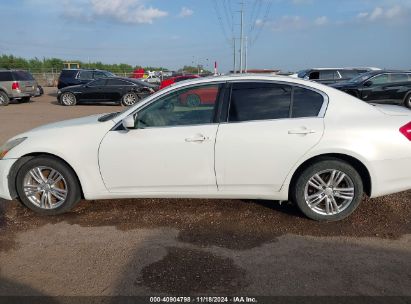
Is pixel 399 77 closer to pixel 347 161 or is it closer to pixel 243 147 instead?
pixel 347 161

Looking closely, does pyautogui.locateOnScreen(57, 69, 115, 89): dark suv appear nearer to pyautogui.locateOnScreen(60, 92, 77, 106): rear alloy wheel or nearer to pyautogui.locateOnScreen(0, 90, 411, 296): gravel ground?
pyautogui.locateOnScreen(60, 92, 77, 106): rear alloy wheel

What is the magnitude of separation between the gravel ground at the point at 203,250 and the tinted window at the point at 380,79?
10.5 meters

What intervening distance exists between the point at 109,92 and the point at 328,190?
14281mm

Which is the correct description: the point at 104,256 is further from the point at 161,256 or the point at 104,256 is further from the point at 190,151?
the point at 190,151

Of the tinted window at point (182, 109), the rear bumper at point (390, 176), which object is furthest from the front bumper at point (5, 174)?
the rear bumper at point (390, 176)

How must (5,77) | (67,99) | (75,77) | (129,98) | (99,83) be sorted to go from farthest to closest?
(75,77) → (5,77) → (67,99) → (99,83) → (129,98)

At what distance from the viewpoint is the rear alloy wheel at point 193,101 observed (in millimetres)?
3947

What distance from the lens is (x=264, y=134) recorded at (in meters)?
3.69

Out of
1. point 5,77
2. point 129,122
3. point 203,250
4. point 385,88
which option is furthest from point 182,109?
point 5,77

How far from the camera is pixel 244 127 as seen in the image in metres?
3.73

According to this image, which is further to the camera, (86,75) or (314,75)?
(86,75)

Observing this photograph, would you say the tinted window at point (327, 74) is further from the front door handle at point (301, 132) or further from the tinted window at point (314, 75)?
the front door handle at point (301, 132)

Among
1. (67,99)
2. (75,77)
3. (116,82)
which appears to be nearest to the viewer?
(116,82)

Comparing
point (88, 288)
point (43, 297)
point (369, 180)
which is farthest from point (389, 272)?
point (43, 297)
